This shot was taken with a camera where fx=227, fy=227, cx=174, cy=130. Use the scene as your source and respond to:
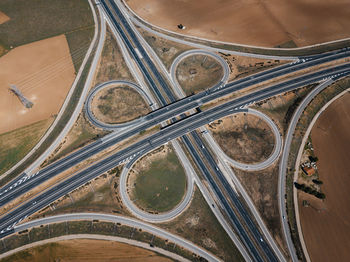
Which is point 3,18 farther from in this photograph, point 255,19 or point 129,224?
point 255,19

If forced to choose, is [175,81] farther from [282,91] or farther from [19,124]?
[19,124]

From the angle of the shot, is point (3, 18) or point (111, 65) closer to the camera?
point (111, 65)

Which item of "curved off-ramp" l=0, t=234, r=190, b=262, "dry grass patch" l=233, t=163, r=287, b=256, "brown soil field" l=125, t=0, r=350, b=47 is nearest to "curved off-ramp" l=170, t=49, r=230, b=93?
"brown soil field" l=125, t=0, r=350, b=47

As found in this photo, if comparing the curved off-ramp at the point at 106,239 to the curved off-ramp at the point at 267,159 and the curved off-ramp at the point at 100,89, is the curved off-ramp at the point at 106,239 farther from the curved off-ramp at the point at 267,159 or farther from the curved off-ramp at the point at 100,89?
the curved off-ramp at the point at 100,89

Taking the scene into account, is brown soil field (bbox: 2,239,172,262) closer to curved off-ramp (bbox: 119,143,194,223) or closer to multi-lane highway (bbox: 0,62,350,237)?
curved off-ramp (bbox: 119,143,194,223)

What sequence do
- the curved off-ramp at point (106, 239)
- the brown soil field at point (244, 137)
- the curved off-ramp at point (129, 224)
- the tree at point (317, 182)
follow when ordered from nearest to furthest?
the curved off-ramp at point (106, 239)
the curved off-ramp at point (129, 224)
the tree at point (317, 182)
the brown soil field at point (244, 137)

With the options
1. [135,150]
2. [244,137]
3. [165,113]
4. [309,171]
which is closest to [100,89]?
[165,113]

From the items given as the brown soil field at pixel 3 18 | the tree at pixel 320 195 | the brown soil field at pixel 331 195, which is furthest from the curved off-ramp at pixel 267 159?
the brown soil field at pixel 3 18
